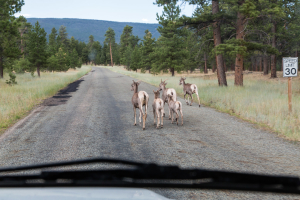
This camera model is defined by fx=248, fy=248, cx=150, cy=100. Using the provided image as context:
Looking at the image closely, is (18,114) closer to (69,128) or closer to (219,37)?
(69,128)

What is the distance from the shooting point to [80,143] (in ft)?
20.5

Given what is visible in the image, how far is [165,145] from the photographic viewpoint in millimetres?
6047

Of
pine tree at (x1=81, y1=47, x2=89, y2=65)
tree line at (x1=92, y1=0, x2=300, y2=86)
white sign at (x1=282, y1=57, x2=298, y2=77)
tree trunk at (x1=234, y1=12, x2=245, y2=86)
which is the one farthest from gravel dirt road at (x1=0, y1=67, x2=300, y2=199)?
pine tree at (x1=81, y1=47, x2=89, y2=65)

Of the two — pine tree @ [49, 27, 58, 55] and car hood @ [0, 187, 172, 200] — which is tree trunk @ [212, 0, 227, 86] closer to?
car hood @ [0, 187, 172, 200]

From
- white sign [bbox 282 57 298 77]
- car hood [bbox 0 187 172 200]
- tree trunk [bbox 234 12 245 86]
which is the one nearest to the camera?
car hood [bbox 0 187 172 200]

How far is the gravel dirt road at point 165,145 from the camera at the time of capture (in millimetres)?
4680

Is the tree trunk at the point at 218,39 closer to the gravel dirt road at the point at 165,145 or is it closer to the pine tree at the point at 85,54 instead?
the gravel dirt road at the point at 165,145

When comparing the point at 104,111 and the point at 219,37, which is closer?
the point at 104,111

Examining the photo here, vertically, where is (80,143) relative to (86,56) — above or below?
below

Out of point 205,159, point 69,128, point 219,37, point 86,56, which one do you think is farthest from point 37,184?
point 86,56

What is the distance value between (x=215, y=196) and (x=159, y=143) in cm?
280

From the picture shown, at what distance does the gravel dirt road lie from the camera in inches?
184

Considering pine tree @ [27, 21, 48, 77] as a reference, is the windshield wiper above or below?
below

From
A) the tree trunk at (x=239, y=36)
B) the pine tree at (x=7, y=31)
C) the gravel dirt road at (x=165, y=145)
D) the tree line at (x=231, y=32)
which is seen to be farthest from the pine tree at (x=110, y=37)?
the gravel dirt road at (x=165, y=145)
